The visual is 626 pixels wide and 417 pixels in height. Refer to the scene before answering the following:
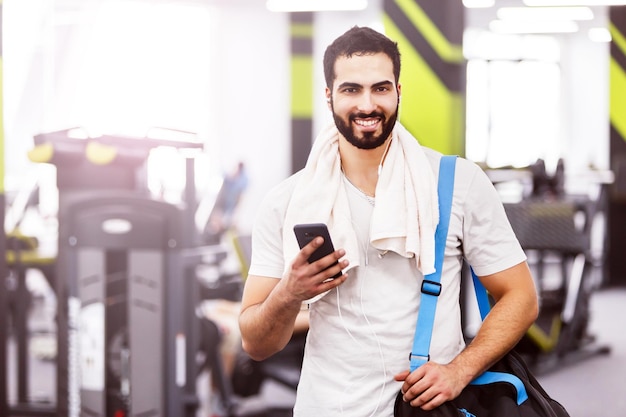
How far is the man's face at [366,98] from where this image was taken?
1498mm

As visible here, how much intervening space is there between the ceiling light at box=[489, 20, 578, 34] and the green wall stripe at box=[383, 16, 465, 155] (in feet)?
26.9

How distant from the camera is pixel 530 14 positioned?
10828mm

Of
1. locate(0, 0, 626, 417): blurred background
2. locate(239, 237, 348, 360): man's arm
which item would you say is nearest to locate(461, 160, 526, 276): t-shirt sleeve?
locate(239, 237, 348, 360): man's arm

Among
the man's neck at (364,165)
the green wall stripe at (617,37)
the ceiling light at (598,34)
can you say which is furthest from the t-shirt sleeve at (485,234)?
the ceiling light at (598,34)

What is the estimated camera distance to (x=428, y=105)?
380 centimetres

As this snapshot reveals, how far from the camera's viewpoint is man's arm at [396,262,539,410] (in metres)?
1.41

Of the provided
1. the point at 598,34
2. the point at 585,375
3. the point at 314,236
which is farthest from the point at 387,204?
the point at 598,34

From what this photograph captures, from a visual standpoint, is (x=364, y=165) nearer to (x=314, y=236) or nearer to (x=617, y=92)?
(x=314, y=236)

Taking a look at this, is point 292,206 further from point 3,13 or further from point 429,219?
point 3,13

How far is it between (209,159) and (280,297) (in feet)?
34.3

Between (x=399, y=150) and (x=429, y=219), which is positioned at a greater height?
(x=399, y=150)

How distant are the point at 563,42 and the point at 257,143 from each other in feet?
17.3

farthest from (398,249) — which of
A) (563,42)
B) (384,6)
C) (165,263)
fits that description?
(563,42)

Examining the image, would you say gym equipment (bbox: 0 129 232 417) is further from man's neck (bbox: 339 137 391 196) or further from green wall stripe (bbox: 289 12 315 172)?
green wall stripe (bbox: 289 12 315 172)
